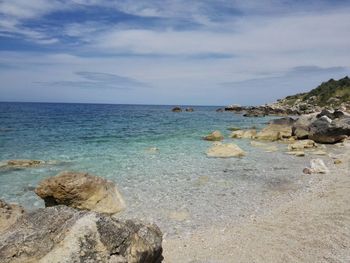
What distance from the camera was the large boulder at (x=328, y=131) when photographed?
31.8m

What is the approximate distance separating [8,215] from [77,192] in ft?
9.79

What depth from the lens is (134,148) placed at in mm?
29000

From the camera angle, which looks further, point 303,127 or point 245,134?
point 245,134

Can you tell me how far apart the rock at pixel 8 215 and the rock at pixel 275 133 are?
29.1 metres

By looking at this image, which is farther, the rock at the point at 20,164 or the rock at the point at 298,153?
the rock at the point at 298,153

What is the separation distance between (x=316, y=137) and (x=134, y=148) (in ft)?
54.4

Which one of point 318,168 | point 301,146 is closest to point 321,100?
point 301,146

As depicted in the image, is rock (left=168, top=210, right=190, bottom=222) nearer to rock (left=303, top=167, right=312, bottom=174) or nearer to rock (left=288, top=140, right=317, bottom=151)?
rock (left=303, top=167, right=312, bottom=174)

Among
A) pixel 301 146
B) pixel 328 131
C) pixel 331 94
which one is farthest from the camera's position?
pixel 331 94

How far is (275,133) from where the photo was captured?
115 ft

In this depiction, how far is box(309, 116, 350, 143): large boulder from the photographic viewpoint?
Answer: 31.8 meters

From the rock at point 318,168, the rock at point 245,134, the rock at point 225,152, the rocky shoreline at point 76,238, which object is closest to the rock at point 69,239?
the rocky shoreline at point 76,238

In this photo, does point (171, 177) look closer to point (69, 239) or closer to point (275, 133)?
point (69, 239)

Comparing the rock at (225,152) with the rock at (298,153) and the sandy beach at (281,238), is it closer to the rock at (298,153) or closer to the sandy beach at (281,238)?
the rock at (298,153)
